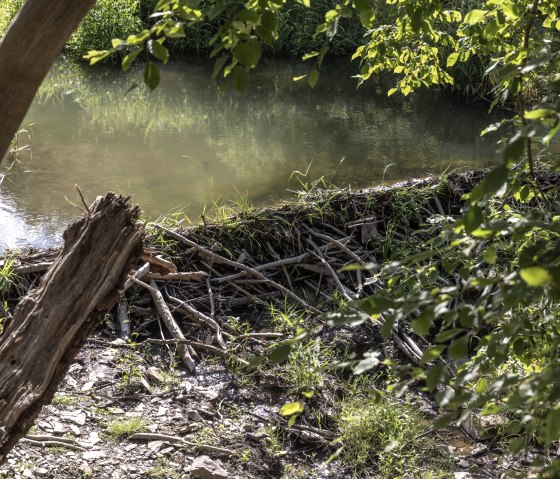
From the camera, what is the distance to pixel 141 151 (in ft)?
28.2

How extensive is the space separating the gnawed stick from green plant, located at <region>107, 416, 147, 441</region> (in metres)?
0.53

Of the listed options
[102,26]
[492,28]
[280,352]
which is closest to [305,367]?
[492,28]

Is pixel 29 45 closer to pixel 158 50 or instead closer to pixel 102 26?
pixel 158 50

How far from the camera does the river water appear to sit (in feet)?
24.1

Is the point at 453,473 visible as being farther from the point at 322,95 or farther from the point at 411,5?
the point at 322,95

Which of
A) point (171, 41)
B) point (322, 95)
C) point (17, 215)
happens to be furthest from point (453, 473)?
point (171, 41)

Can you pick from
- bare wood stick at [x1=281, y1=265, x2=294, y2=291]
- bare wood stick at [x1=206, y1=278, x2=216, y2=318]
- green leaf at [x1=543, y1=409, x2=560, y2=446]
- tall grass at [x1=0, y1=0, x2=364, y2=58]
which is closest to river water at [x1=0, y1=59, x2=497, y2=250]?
tall grass at [x1=0, y1=0, x2=364, y2=58]

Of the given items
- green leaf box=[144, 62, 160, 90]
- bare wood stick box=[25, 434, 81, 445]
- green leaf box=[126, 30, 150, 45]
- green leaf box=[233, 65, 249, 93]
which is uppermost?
green leaf box=[126, 30, 150, 45]

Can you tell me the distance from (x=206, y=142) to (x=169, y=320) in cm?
493

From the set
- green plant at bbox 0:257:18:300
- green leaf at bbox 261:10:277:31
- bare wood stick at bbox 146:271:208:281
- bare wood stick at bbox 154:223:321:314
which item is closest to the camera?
green leaf at bbox 261:10:277:31

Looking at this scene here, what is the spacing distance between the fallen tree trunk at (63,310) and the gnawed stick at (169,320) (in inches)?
50.2

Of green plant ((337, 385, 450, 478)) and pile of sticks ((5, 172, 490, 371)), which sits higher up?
pile of sticks ((5, 172, 490, 371))

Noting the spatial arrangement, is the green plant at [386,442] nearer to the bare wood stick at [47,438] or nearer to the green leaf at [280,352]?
the bare wood stick at [47,438]

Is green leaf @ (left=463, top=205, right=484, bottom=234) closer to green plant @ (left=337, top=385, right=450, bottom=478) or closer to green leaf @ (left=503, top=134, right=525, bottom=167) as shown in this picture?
green leaf @ (left=503, top=134, right=525, bottom=167)
